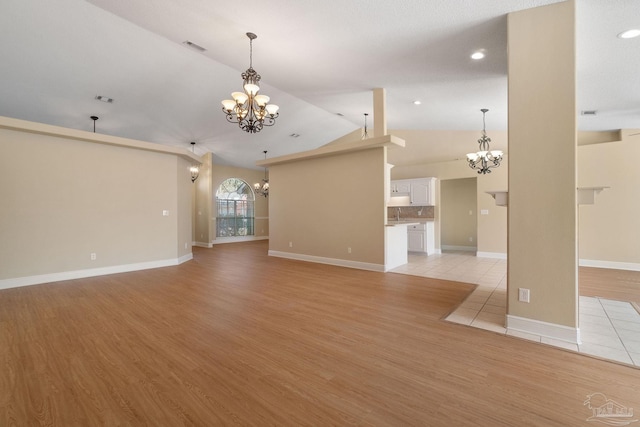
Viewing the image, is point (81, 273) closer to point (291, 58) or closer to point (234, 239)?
point (291, 58)

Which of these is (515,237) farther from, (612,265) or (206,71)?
(206,71)

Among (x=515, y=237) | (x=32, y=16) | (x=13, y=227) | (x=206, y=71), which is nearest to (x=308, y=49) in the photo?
(x=206, y=71)

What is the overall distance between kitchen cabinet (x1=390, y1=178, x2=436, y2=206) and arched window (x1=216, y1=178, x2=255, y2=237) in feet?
20.7

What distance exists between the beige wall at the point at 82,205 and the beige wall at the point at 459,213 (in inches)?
308

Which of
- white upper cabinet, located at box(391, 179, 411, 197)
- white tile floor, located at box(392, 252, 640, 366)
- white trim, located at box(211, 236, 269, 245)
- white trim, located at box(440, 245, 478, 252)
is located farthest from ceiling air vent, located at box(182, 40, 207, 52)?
white trim, located at box(440, 245, 478, 252)

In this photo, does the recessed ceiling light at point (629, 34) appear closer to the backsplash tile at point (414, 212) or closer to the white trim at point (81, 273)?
the backsplash tile at point (414, 212)

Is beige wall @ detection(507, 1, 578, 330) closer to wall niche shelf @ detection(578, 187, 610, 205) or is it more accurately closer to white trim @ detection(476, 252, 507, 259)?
wall niche shelf @ detection(578, 187, 610, 205)

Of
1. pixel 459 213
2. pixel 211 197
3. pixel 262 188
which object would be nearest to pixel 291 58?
pixel 211 197

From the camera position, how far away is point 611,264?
5562mm

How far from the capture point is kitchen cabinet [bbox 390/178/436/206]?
7.77 m

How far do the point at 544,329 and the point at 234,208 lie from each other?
10.6 metres

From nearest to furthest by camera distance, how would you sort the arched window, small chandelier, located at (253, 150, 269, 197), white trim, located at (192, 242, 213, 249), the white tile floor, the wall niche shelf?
the white tile floor
the wall niche shelf
white trim, located at (192, 242, 213, 249)
the arched window
small chandelier, located at (253, 150, 269, 197)

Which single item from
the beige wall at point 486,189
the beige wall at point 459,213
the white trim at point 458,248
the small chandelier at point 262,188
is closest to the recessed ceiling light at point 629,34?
the beige wall at point 486,189

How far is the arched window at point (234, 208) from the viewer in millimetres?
10922
